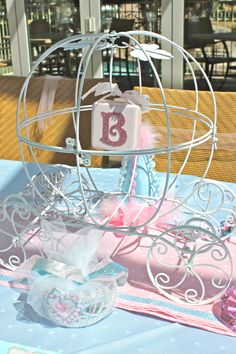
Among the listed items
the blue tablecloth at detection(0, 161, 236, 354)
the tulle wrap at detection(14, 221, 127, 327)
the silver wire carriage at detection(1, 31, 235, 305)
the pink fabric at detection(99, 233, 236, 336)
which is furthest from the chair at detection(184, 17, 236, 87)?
the blue tablecloth at detection(0, 161, 236, 354)

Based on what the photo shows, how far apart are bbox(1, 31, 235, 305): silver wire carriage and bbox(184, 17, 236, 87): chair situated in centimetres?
120

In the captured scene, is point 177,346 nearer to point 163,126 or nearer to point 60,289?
point 60,289

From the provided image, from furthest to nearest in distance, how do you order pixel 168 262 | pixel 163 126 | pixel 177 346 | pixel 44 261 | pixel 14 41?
pixel 14 41 → pixel 163 126 → pixel 168 262 → pixel 44 261 → pixel 177 346

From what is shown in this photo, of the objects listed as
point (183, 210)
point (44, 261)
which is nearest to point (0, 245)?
point (44, 261)

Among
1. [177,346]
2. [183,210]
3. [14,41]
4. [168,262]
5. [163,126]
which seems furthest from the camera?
[14,41]

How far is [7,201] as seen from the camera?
1084 mm

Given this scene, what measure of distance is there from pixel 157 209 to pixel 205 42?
6.36 feet

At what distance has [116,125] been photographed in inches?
34.3

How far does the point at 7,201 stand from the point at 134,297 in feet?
1.23

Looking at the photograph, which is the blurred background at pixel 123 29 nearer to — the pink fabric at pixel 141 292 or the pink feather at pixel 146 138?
the pink feather at pixel 146 138

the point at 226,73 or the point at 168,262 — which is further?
the point at 226,73

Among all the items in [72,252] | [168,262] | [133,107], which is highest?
[133,107]

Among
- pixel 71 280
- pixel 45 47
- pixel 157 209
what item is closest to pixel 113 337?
pixel 71 280

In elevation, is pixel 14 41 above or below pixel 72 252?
above
